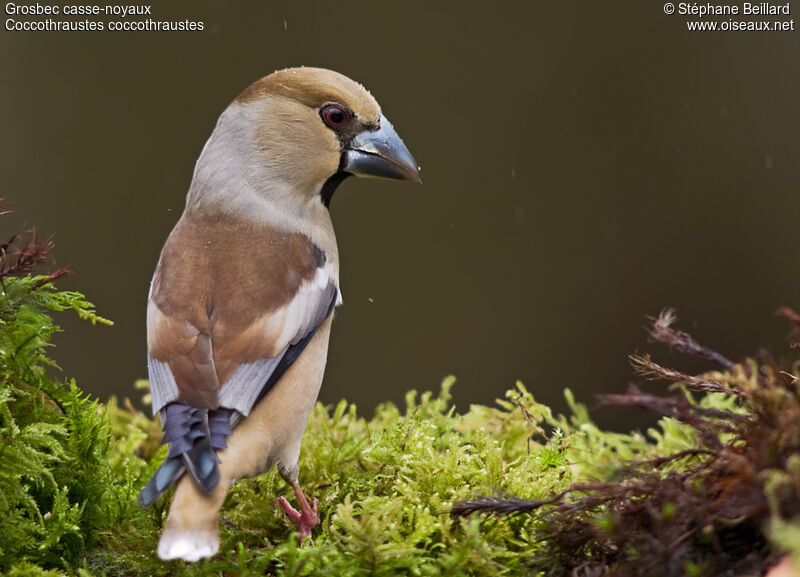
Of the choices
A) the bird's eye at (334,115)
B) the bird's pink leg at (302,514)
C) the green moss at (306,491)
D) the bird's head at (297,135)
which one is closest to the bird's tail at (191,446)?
the green moss at (306,491)

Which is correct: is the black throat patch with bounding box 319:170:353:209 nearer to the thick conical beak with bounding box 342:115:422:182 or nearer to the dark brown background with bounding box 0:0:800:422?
the thick conical beak with bounding box 342:115:422:182

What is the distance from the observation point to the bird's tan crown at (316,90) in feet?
12.6

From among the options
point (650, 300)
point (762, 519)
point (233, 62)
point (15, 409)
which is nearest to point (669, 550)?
point (762, 519)

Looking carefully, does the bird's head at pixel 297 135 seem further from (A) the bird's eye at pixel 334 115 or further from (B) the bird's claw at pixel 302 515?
(B) the bird's claw at pixel 302 515

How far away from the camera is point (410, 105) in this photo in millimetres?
9820

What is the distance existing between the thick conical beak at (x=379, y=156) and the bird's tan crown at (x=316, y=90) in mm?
74

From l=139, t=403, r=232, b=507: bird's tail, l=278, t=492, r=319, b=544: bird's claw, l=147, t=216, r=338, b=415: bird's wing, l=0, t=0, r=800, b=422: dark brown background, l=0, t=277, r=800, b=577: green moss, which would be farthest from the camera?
l=0, t=0, r=800, b=422: dark brown background

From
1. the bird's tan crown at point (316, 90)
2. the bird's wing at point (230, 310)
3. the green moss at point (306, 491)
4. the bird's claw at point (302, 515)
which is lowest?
the bird's claw at point (302, 515)

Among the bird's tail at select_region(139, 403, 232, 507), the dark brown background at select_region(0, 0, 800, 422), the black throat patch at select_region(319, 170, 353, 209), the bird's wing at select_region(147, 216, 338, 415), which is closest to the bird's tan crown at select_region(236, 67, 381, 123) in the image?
the black throat patch at select_region(319, 170, 353, 209)

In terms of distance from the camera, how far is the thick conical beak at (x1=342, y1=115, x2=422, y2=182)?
3.92 meters

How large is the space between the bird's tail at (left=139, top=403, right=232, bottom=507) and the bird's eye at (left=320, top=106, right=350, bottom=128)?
1.48 meters

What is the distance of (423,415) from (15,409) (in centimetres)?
159

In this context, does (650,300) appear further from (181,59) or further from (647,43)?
(181,59)

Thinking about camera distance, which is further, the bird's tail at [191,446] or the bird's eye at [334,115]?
the bird's eye at [334,115]
